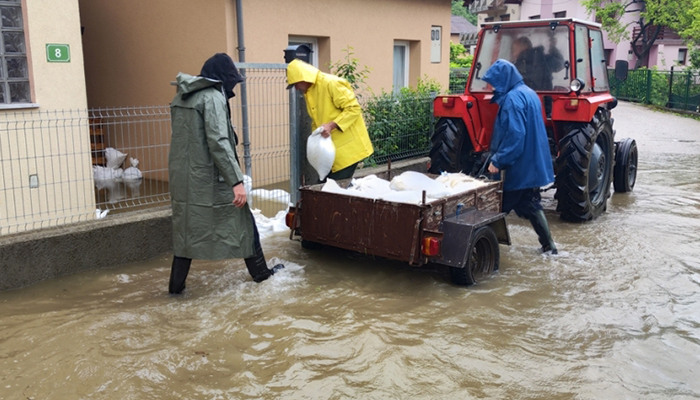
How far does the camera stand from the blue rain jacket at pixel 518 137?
5656mm

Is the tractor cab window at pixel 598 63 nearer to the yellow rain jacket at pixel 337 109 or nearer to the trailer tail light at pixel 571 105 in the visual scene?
the trailer tail light at pixel 571 105

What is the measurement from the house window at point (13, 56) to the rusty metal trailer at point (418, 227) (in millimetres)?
3356

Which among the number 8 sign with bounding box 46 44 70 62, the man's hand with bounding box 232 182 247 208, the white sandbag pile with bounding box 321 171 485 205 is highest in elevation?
the number 8 sign with bounding box 46 44 70 62

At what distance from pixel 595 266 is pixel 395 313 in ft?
7.27

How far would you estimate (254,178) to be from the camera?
6867 mm

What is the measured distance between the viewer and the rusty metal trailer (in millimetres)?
4801

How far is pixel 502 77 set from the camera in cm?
576

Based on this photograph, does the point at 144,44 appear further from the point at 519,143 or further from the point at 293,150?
the point at 519,143

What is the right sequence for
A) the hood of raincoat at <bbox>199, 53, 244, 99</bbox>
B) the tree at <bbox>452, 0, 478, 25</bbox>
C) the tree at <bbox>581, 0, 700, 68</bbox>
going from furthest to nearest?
the tree at <bbox>452, 0, 478, 25</bbox>
the tree at <bbox>581, 0, 700, 68</bbox>
the hood of raincoat at <bbox>199, 53, 244, 99</bbox>

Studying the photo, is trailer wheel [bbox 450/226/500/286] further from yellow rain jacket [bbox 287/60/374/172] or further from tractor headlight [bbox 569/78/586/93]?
tractor headlight [bbox 569/78/586/93]

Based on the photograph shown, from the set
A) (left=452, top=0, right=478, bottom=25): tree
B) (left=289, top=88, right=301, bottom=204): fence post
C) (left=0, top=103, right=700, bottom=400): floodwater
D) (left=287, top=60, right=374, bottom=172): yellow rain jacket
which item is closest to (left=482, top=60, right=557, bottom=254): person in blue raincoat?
(left=0, top=103, right=700, bottom=400): floodwater

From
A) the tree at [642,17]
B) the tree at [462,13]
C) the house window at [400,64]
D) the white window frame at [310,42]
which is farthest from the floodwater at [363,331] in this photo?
the tree at [462,13]

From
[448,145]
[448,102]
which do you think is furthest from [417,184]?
[448,102]

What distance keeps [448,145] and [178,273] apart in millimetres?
3771
